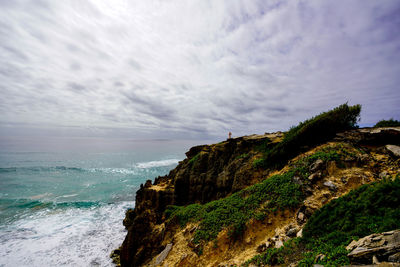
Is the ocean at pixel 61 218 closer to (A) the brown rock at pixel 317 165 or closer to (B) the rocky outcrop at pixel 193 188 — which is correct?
(B) the rocky outcrop at pixel 193 188

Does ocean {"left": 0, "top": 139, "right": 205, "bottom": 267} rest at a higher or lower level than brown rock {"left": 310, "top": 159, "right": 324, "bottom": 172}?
lower

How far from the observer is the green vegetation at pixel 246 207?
970 centimetres

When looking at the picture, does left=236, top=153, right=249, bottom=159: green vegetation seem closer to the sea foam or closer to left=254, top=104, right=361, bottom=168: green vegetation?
left=254, top=104, right=361, bottom=168: green vegetation

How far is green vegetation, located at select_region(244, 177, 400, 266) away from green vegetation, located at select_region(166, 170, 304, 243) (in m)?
2.24

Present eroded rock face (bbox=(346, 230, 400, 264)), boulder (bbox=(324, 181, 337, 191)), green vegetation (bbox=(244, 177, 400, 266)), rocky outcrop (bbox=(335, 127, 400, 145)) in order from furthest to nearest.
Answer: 1. rocky outcrop (bbox=(335, 127, 400, 145))
2. boulder (bbox=(324, 181, 337, 191))
3. green vegetation (bbox=(244, 177, 400, 266))
4. eroded rock face (bbox=(346, 230, 400, 264))

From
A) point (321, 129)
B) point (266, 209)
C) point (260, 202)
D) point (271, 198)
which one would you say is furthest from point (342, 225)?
point (321, 129)

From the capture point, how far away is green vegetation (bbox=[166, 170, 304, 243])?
9.70 meters

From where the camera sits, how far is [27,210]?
3000cm

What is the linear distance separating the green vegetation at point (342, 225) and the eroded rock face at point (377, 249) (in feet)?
1.17

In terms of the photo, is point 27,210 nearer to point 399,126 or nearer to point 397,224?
point 397,224

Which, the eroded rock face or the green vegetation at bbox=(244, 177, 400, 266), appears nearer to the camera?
the eroded rock face

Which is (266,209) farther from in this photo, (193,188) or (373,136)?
(193,188)

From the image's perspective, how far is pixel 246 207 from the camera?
1105 cm

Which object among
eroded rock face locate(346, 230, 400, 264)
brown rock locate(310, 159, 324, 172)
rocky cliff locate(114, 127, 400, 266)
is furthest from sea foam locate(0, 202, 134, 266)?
eroded rock face locate(346, 230, 400, 264)
